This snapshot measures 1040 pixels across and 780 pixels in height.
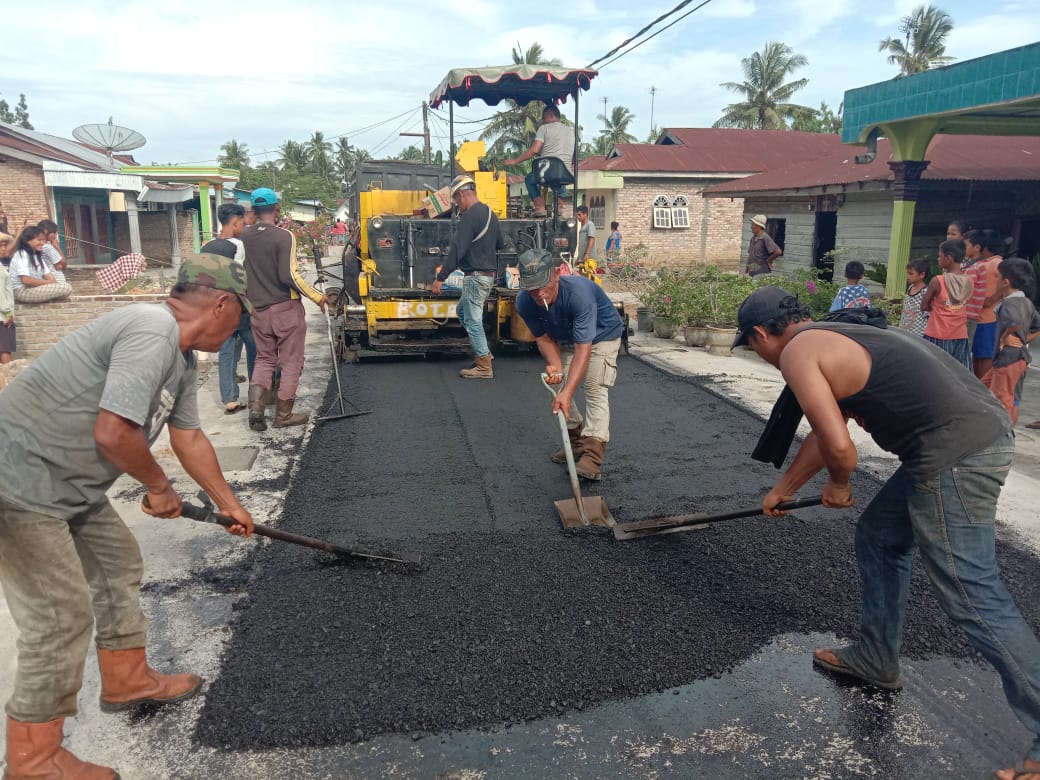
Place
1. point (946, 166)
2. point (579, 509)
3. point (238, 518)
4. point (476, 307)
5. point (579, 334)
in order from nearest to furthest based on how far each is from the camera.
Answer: point (238, 518) → point (579, 509) → point (579, 334) → point (476, 307) → point (946, 166)

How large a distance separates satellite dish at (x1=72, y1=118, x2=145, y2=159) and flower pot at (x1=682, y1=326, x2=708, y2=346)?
15397 mm

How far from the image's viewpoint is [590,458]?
499cm

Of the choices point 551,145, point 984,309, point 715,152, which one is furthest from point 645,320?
point 715,152

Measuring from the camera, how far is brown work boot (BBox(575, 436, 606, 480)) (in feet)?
16.3

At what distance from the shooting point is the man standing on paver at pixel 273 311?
6176 mm

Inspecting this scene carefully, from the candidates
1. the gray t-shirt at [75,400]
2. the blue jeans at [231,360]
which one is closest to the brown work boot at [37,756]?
→ the gray t-shirt at [75,400]

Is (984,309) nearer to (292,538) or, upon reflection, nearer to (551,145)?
(292,538)

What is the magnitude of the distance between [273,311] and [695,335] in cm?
560

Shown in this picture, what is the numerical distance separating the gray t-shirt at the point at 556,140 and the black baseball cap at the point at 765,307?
24.5 feet

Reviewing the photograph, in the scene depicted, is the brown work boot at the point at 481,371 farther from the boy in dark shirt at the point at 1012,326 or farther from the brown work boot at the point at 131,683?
the brown work boot at the point at 131,683

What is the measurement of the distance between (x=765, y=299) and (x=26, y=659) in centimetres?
252

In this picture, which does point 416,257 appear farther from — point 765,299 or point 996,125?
point 996,125

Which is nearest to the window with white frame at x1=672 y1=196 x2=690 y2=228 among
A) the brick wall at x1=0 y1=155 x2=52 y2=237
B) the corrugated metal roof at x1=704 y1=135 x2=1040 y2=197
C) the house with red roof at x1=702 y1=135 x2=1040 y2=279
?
the corrugated metal roof at x1=704 y1=135 x2=1040 y2=197

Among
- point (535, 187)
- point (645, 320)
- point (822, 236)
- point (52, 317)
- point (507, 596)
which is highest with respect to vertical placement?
point (535, 187)
